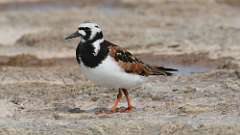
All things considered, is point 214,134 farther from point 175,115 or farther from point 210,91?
point 210,91

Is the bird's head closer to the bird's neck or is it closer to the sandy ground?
the bird's neck

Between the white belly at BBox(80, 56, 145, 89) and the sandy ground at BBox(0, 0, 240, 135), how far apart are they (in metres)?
0.48

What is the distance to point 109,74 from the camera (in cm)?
1088

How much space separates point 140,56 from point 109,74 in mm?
6831

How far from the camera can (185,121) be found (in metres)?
10.6

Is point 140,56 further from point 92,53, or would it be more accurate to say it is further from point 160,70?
point 92,53

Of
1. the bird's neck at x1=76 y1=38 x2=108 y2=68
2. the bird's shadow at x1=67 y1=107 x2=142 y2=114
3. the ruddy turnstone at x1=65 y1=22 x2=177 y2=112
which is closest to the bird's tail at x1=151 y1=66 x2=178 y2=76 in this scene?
the ruddy turnstone at x1=65 y1=22 x2=177 y2=112

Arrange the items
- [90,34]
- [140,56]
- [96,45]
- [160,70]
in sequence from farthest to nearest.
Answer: [140,56] → [160,70] → [90,34] → [96,45]

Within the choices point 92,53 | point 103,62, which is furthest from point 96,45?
point 103,62

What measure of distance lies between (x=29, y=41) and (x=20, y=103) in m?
6.23

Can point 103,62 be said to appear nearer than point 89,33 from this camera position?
Yes

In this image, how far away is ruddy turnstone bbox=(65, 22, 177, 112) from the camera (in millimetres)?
10844

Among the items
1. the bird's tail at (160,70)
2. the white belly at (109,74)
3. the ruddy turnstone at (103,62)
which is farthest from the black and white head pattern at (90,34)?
the bird's tail at (160,70)

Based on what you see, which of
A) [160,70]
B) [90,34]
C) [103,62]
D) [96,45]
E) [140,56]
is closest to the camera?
[103,62]
